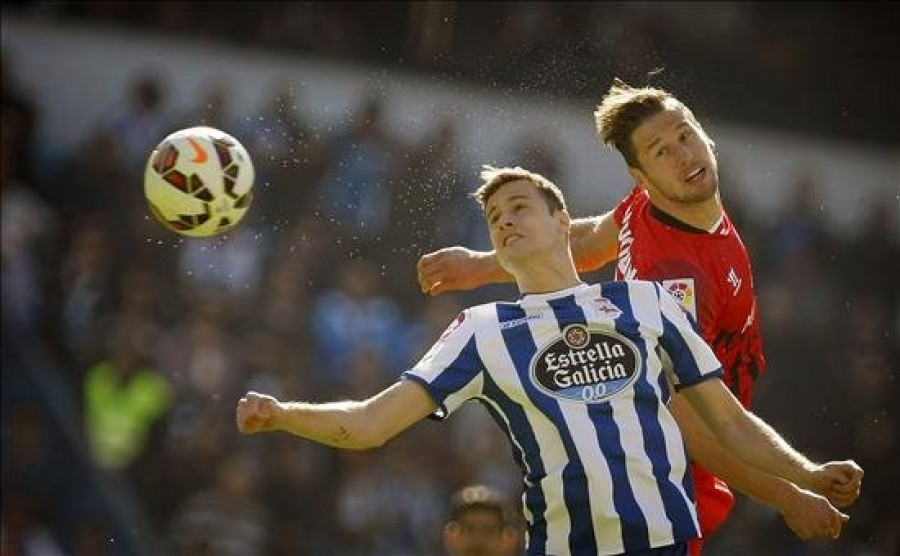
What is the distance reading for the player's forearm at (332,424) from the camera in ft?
17.1

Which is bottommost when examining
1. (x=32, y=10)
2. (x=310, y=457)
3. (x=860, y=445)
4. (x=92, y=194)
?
(x=860, y=445)

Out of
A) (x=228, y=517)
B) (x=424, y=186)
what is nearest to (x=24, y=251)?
(x=228, y=517)

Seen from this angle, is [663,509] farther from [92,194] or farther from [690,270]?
[92,194]

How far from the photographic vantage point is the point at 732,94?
15.0 meters

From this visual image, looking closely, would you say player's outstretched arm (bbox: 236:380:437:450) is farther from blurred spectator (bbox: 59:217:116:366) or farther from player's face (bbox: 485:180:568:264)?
blurred spectator (bbox: 59:217:116:366)

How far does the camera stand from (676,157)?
252 inches

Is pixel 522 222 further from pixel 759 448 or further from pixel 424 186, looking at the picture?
pixel 424 186

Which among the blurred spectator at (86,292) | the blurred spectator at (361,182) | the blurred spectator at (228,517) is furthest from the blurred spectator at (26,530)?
the blurred spectator at (361,182)

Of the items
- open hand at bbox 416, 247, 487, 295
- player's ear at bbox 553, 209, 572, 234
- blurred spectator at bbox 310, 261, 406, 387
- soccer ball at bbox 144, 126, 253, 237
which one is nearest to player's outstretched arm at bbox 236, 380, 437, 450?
player's ear at bbox 553, 209, 572, 234

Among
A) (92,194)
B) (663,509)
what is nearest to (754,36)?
(92,194)

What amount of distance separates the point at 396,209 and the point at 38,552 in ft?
12.0

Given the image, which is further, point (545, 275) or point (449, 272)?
point (449, 272)

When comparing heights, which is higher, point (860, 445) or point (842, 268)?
point (842, 268)

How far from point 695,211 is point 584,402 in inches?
51.0
